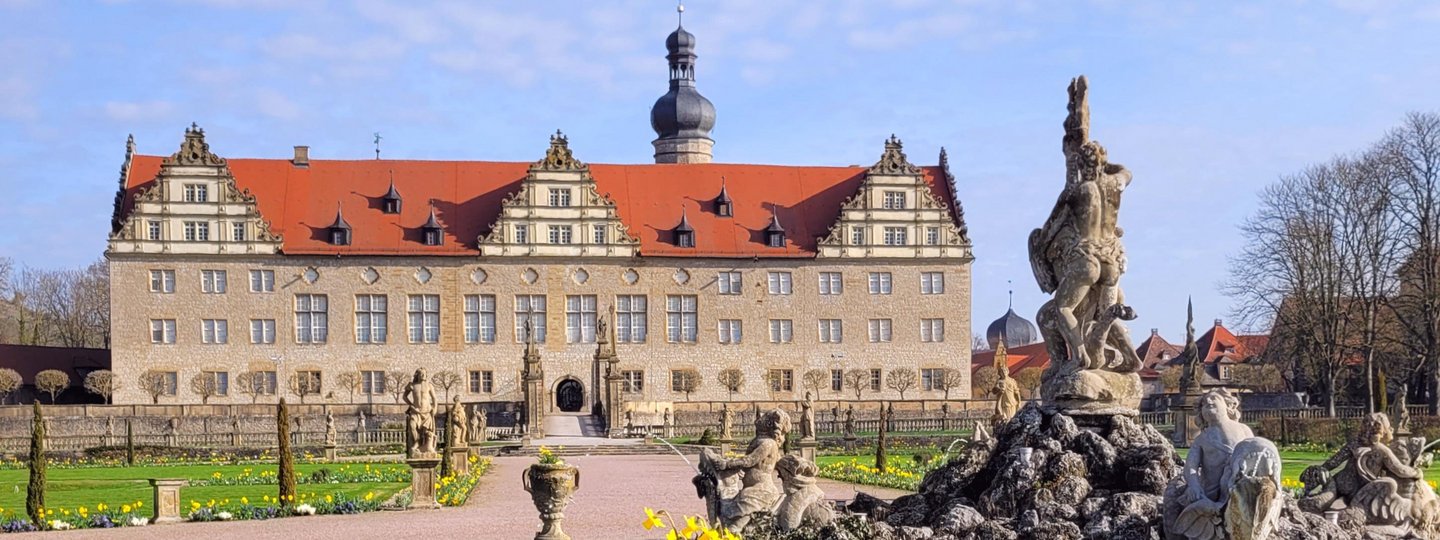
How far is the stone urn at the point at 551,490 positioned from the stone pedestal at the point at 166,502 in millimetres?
6539

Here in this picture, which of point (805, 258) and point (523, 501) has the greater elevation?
point (805, 258)

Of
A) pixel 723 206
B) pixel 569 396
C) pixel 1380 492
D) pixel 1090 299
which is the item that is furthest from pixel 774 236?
pixel 1380 492

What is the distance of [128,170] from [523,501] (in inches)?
1476

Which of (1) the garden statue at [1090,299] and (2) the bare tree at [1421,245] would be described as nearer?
(1) the garden statue at [1090,299]

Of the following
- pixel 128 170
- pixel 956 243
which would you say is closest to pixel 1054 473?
pixel 956 243

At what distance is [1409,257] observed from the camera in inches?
1617

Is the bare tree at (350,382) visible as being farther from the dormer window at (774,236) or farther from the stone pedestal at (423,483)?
the stone pedestal at (423,483)

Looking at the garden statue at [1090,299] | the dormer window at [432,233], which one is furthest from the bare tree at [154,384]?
the garden statue at [1090,299]

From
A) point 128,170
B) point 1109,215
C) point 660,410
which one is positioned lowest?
point 660,410

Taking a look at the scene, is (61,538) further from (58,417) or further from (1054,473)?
(58,417)

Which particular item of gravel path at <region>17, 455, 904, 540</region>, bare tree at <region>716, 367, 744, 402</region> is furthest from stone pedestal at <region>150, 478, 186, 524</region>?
bare tree at <region>716, 367, 744, 402</region>

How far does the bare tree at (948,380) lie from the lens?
54.8 metres

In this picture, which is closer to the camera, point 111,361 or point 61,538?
point 61,538

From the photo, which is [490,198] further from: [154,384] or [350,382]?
[154,384]
